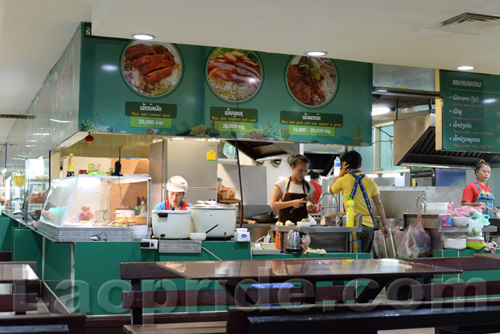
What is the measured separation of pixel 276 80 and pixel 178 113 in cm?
121

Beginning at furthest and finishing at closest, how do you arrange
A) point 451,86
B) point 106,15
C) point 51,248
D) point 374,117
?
1. point 374,117
2. point 451,86
3. point 51,248
4. point 106,15

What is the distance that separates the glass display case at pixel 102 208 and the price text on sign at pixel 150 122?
2.70 ft

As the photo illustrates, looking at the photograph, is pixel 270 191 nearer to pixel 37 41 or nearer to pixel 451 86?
pixel 451 86

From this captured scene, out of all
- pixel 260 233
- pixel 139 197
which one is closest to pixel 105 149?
pixel 260 233

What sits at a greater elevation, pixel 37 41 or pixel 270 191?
pixel 37 41

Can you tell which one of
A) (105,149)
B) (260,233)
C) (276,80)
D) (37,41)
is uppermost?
(37,41)

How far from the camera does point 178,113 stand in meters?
6.68

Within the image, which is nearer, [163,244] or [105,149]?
[163,244]

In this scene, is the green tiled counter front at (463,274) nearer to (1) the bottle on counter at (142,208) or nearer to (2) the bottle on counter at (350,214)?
(2) the bottle on counter at (350,214)

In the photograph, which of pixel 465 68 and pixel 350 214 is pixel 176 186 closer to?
pixel 350 214

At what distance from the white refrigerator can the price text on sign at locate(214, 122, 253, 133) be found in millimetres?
2104

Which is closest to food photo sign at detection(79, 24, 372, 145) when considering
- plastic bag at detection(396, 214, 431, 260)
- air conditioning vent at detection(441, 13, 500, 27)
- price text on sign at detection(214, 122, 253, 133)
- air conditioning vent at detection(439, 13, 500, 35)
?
price text on sign at detection(214, 122, 253, 133)

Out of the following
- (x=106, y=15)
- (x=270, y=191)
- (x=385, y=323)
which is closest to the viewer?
(x=385, y=323)

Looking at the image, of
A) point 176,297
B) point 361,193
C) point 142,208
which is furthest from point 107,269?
point 361,193
